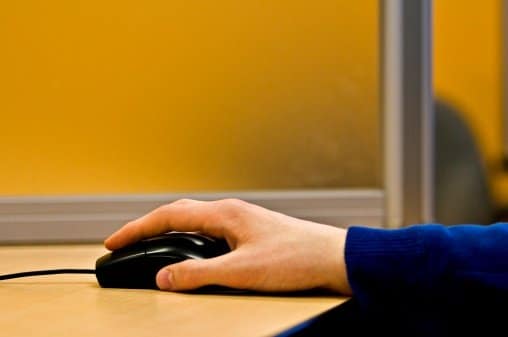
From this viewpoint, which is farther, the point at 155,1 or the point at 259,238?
the point at 155,1

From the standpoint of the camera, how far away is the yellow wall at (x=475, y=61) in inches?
131

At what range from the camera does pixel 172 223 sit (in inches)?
35.0

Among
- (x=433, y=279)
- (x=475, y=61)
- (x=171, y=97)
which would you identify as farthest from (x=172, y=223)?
(x=475, y=61)

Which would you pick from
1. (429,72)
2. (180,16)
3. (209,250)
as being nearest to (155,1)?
(180,16)

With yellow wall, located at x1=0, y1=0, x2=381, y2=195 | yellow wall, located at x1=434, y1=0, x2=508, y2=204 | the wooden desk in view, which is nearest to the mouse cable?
the wooden desk

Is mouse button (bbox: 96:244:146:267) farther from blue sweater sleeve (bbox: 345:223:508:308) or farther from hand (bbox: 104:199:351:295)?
blue sweater sleeve (bbox: 345:223:508:308)

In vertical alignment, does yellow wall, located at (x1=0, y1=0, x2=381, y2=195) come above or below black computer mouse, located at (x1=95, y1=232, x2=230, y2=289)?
above

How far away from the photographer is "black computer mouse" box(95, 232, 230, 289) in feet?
2.83

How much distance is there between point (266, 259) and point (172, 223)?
12cm

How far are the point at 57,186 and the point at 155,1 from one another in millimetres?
300

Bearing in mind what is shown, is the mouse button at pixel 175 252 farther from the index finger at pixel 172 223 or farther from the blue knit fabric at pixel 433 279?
the blue knit fabric at pixel 433 279

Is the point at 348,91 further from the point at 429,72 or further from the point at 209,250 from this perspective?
Result: the point at 209,250

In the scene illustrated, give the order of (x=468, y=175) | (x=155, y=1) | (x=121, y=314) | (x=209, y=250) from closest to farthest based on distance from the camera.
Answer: (x=121, y=314), (x=209, y=250), (x=155, y=1), (x=468, y=175)

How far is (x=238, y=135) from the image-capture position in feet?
4.47
